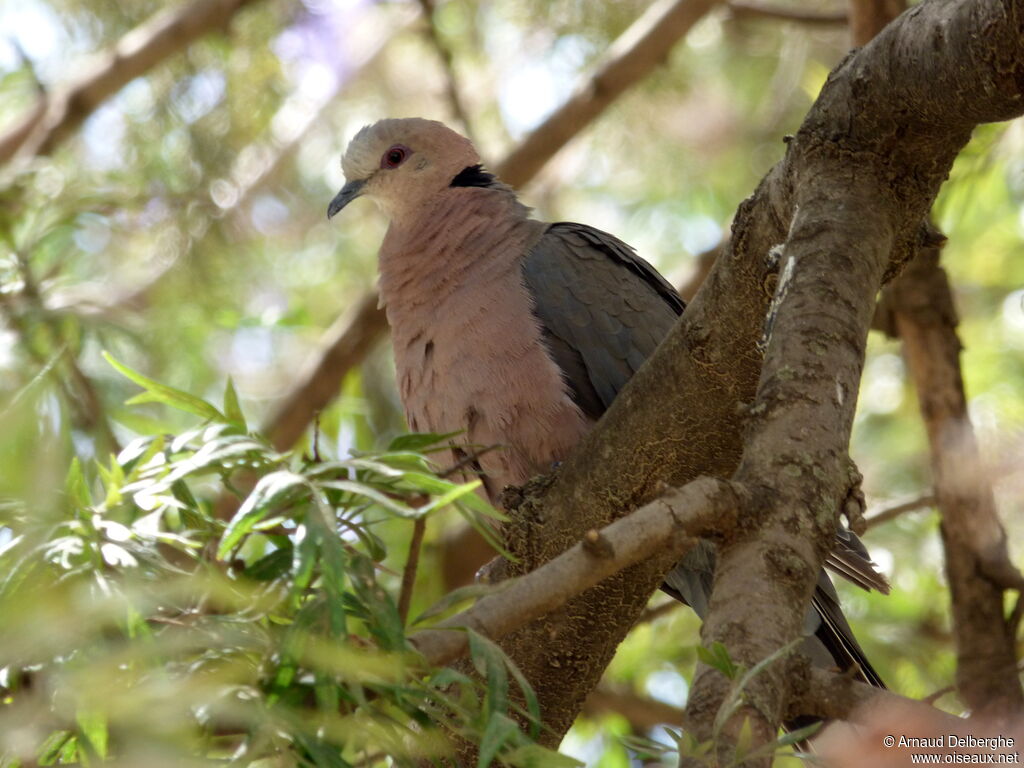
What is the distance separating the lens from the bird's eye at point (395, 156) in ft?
14.6

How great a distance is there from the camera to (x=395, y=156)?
444 cm

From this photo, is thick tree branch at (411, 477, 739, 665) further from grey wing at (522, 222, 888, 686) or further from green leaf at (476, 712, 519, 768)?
grey wing at (522, 222, 888, 686)

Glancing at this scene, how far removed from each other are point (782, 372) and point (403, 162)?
2723 mm

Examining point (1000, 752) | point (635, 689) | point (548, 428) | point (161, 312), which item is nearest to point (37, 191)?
point (161, 312)

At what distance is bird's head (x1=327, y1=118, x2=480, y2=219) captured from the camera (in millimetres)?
4355

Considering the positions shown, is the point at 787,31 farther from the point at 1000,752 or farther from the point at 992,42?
the point at 1000,752

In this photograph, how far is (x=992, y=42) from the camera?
2090mm

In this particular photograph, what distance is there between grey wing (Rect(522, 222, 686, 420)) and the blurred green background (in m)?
1.09

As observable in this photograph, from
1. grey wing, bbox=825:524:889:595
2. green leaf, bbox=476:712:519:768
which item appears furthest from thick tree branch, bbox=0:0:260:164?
green leaf, bbox=476:712:519:768

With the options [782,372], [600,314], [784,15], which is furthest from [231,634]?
[784,15]

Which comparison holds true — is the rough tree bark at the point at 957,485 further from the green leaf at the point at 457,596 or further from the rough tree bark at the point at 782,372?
the green leaf at the point at 457,596

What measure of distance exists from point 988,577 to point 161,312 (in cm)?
332

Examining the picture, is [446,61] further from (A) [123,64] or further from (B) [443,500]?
(B) [443,500]

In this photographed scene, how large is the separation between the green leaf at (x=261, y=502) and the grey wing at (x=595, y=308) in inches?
79.4
